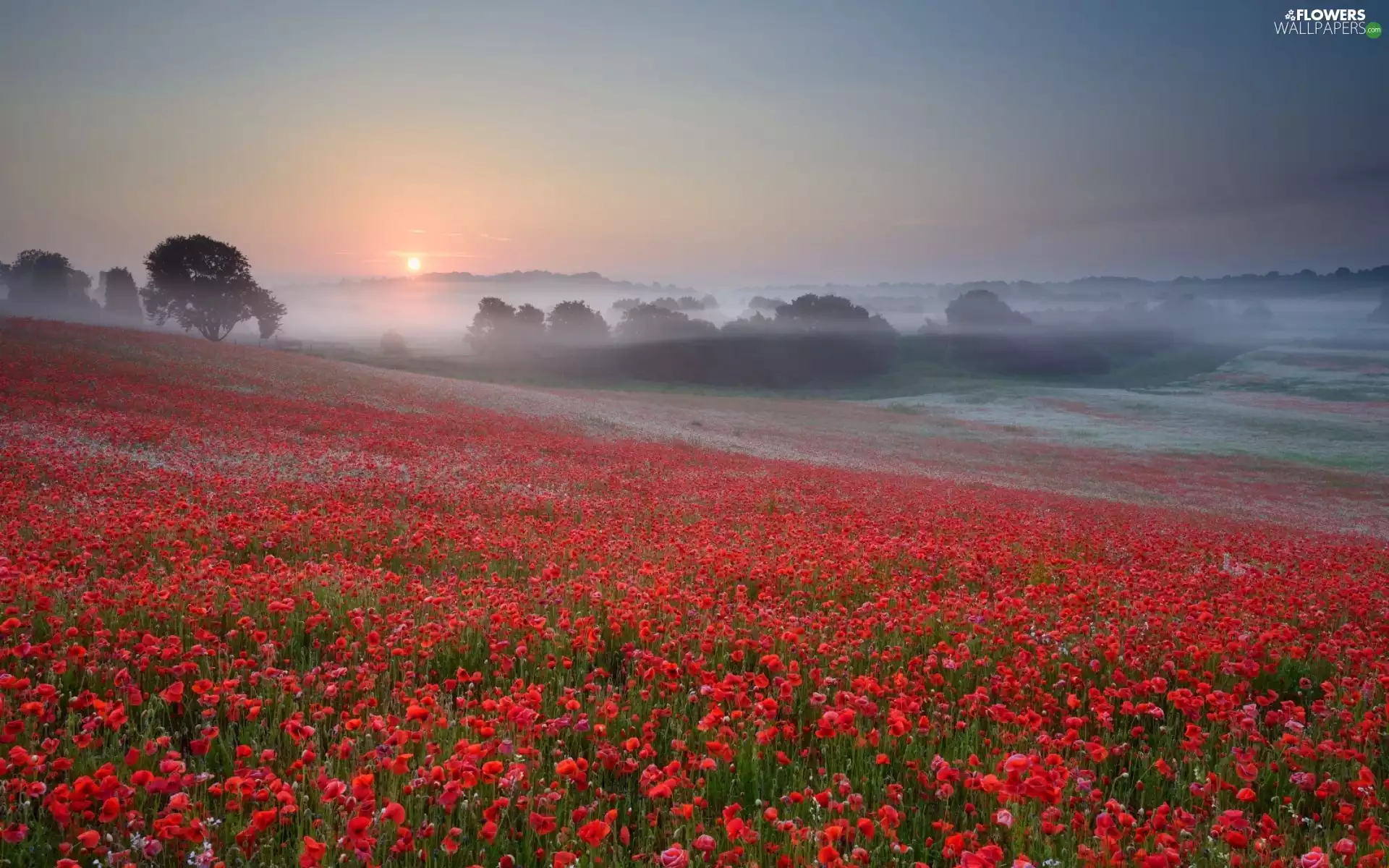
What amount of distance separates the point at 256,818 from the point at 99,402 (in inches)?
997

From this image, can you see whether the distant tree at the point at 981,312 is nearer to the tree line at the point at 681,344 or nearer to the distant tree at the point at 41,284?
the tree line at the point at 681,344

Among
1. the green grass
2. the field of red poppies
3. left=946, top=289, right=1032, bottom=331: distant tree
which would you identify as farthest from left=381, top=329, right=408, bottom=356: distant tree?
left=946, top=289, right=1032, bottom=331: distant tree

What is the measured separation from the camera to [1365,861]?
9.98ft

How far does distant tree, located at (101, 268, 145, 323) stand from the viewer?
12962 centimetres

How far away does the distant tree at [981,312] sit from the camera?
163 m

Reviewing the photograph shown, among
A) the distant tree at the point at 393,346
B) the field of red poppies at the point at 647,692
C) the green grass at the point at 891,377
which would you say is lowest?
the field of red poppies at the point at 647,692

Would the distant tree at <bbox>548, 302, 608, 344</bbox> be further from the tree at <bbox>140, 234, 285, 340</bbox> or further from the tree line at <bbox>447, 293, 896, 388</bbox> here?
the tree at <bbox>140, 234, 285, 340</bbox>

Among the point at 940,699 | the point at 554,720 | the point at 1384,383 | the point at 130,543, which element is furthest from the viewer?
the point at 1384,383

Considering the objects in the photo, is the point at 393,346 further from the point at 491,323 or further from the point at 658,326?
the point at 658,326

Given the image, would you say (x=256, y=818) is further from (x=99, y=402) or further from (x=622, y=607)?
(x=99, y=402)

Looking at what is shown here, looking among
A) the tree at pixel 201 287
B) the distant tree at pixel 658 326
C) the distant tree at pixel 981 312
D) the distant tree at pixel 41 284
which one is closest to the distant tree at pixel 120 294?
the distant tree at pixel 41 284

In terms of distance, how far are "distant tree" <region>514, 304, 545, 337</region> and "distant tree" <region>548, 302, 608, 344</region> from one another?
2.01 m

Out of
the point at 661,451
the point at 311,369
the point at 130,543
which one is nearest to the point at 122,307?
the point at 311,369

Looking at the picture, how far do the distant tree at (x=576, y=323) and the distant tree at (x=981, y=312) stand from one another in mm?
85573
